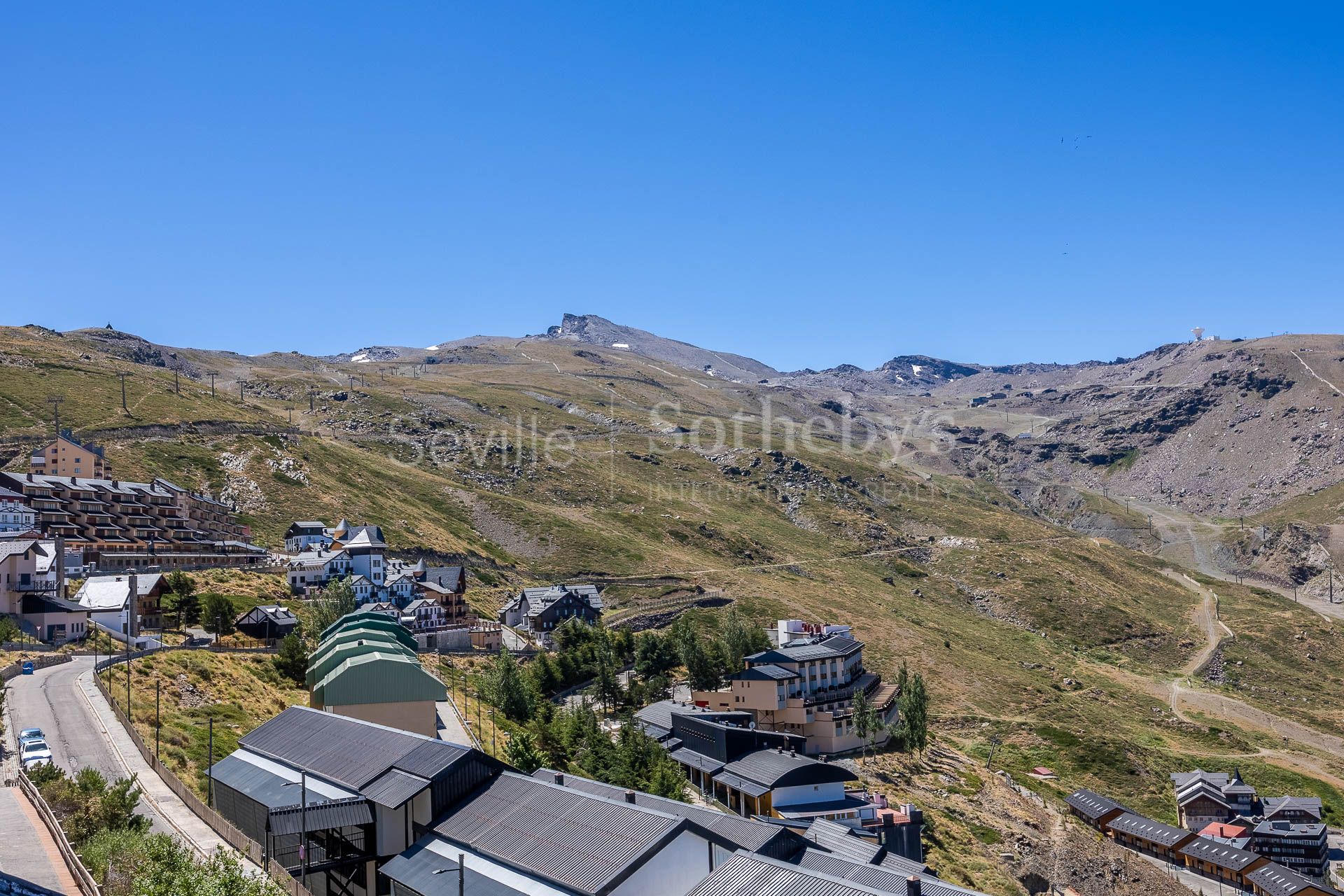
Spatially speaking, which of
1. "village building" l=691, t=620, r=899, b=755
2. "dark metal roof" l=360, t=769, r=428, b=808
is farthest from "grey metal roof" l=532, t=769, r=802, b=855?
"village building" l=691, t=620, r=899, b=755

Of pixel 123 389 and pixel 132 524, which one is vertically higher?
pixel 123 389

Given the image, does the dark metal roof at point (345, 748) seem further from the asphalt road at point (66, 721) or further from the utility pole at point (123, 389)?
the utility pole at point (123, 389)

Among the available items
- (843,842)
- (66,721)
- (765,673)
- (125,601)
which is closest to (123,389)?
(125,601)

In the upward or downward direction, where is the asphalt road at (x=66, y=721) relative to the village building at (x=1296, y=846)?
upward

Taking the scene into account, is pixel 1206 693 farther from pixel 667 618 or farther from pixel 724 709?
pixel 724 709

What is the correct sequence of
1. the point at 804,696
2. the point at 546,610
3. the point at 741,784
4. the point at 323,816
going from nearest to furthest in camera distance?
the point at 323,816, the point at 741,784, the point at 804,696, the point at 546,610

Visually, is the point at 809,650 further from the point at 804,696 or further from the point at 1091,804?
the point at 1091,804

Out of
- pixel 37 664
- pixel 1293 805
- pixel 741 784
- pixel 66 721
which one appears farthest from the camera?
pixel 1293 805

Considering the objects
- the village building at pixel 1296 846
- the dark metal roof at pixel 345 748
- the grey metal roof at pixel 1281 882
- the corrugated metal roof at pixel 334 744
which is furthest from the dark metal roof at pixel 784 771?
the village building at pixel 1296 846

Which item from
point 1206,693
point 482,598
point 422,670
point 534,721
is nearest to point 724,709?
point 534,721
